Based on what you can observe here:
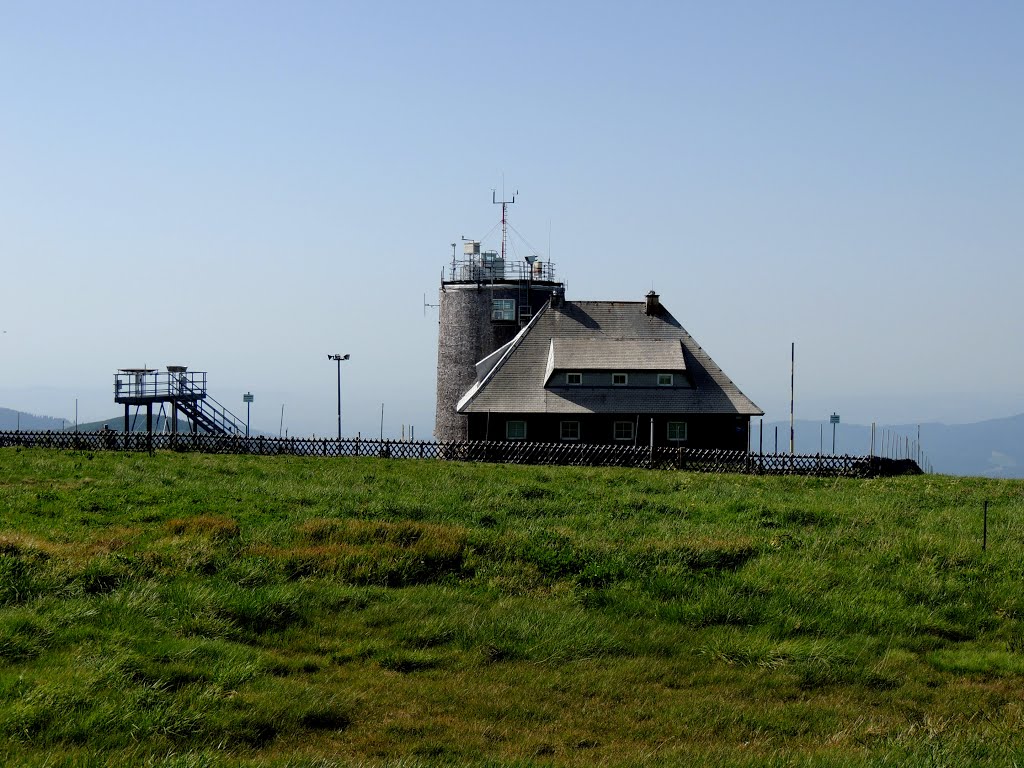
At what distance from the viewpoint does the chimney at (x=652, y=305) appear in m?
59.9

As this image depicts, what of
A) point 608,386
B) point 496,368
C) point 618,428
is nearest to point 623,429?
point 618,428

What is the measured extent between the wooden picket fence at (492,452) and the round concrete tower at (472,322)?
13.8 meters

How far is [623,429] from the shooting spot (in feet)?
184

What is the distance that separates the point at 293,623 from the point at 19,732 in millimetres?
4880

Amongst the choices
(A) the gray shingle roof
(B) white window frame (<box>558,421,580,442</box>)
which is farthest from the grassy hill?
(B) white window frame (<box>558,421,580,442</box>)

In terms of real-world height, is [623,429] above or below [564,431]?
above

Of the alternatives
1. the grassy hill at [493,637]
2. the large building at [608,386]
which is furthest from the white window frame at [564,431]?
the grassy hill at [493,637]

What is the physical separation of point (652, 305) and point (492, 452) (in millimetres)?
14233

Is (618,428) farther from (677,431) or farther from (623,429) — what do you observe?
(677,431)

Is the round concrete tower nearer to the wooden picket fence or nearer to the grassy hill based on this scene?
the wooden picket fence

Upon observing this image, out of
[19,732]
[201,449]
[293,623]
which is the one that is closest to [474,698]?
[293,623]

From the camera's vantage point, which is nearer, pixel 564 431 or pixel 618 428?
pixel 618 428

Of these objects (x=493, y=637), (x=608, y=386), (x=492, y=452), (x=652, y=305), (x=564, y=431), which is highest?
(x=652, y=305)

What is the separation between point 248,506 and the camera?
23797mm
